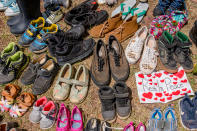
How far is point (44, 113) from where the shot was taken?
3.19m

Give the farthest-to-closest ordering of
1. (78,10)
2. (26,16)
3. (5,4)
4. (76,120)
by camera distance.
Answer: (5,4), (78,10), (26,16), (76,120)

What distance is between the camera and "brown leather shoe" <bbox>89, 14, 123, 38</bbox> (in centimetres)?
429

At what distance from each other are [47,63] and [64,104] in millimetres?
1014

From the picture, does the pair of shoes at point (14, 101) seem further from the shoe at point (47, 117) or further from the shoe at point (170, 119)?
the shoe at point (170, 119)

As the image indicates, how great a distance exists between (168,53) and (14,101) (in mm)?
3465

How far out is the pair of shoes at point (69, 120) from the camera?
309 centimetres

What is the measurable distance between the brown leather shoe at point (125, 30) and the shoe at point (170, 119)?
1994mm

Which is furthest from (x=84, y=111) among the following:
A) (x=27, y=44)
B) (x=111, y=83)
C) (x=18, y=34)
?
(x=18, y=34)

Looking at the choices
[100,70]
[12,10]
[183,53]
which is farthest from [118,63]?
[12,10]

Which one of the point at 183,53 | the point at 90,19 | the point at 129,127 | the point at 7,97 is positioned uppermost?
the point at 90,19

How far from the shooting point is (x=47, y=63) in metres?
3.85

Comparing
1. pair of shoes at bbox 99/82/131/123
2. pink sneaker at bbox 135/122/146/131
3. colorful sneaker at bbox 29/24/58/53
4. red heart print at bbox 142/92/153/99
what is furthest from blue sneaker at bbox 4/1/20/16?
pink sneaker at bbox 135/122/146/131

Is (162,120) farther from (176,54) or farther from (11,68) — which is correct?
(11,68)

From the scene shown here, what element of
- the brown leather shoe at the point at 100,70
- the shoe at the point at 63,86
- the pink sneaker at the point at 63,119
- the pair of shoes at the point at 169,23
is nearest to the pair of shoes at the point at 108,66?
the brown leather shoe at the point at 100,70
